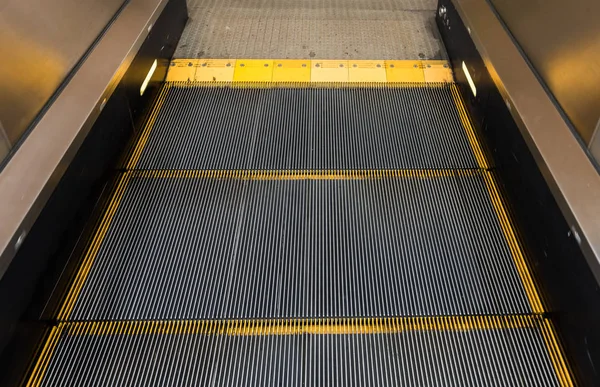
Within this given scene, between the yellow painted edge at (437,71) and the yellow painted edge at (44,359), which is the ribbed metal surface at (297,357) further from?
the yellow painted edge at (437,71)

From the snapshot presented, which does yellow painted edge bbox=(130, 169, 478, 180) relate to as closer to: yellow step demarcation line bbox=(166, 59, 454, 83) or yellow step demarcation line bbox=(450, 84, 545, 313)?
yellow step demarcation line bbox=(450, 84, 545, 313)

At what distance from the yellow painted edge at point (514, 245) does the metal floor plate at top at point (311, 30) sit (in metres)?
2.05

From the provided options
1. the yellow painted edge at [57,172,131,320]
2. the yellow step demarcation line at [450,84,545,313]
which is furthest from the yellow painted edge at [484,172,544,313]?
the yellow painted edge at [57,172,131,320]

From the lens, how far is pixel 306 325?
245 centimetres

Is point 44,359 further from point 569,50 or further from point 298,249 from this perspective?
point 569,50

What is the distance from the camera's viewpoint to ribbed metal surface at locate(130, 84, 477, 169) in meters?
3.41

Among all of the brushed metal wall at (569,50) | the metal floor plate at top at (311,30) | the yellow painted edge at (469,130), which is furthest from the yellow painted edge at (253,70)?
the brushed metal wall at (569,50)

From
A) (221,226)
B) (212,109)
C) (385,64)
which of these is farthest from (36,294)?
(385,64)

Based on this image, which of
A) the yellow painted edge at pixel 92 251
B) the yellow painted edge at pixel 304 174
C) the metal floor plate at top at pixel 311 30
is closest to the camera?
the yellow painted edge at pixel 92 251

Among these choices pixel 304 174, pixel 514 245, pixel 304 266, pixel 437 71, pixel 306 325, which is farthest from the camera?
pixel 437 71

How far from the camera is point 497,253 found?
274 centimetres

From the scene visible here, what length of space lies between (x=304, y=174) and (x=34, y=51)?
68.3 inches

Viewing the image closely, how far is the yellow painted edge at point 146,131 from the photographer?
3.41m

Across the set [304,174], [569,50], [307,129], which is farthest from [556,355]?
[307,129]
